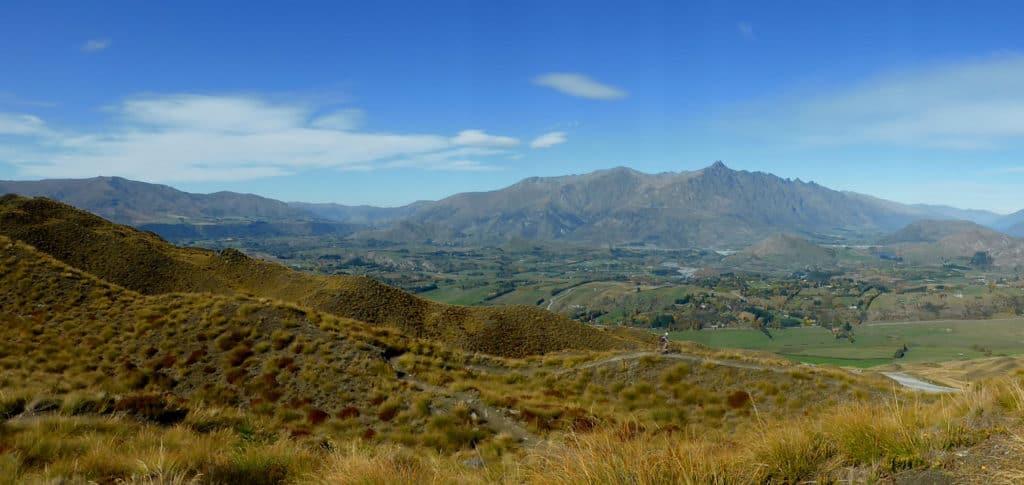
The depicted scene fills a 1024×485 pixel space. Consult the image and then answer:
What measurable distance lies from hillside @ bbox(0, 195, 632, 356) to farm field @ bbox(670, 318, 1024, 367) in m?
78.5

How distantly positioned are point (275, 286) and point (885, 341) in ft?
514

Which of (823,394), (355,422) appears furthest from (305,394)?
(823,394)

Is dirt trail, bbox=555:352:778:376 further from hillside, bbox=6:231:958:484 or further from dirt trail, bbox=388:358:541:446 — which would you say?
dirt trail, bbox=388:358:541:446

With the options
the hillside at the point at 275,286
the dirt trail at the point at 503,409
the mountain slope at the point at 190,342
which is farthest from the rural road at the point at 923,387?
the mountain slope at the point at 190,342

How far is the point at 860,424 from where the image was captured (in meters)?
6.08

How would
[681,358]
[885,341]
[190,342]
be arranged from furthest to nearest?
[885,341] → [681,358] → [190,342]

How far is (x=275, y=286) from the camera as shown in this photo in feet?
171

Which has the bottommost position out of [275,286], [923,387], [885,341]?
[885,341]

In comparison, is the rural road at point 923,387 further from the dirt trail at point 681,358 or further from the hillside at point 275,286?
the hillside at point 275,286

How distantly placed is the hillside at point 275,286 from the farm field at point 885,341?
78.5 meters

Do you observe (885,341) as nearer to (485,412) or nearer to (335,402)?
(485,412)

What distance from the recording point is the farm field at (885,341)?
10631 centimetres

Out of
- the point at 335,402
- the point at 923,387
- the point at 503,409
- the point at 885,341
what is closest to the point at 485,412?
the point at 503,409

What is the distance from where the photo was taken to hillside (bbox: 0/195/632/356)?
4491 centimetres
